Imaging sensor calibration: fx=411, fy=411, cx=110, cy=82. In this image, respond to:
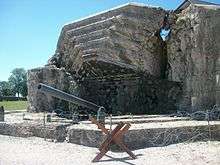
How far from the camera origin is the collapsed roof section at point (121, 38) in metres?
15.8

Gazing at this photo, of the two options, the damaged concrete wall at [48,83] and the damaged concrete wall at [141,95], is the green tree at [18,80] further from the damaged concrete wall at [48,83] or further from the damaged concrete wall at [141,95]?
the damaged concrete wall at [141,95]

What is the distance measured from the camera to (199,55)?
14.7m

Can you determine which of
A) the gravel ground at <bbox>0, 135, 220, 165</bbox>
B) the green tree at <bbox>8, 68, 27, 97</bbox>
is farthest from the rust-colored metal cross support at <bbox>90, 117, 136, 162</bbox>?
the green tree at <bbox>8, 68, 27, 97</bbox>

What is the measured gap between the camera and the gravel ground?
32.4 ft

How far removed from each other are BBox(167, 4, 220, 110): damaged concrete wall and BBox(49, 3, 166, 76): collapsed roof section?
4.10 feet

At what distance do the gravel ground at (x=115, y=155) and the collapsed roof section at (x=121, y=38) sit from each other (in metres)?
4.89

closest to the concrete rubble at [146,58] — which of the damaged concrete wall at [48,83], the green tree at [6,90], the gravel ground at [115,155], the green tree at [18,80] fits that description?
the damaged concrete wall at [48,83]

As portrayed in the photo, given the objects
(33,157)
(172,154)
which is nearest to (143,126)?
(172,154)

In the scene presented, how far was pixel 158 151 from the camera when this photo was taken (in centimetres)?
1083

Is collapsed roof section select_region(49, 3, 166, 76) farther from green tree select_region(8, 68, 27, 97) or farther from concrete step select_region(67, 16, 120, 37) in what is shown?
green tree select_region(8, 68, 27, 97)

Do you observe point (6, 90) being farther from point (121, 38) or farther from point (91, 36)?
point (121, 38)

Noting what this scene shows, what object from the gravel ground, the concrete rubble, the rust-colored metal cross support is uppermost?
the concrete rubble

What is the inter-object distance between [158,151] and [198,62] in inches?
199

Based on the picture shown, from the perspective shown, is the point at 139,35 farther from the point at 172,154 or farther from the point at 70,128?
the point at 172,154
